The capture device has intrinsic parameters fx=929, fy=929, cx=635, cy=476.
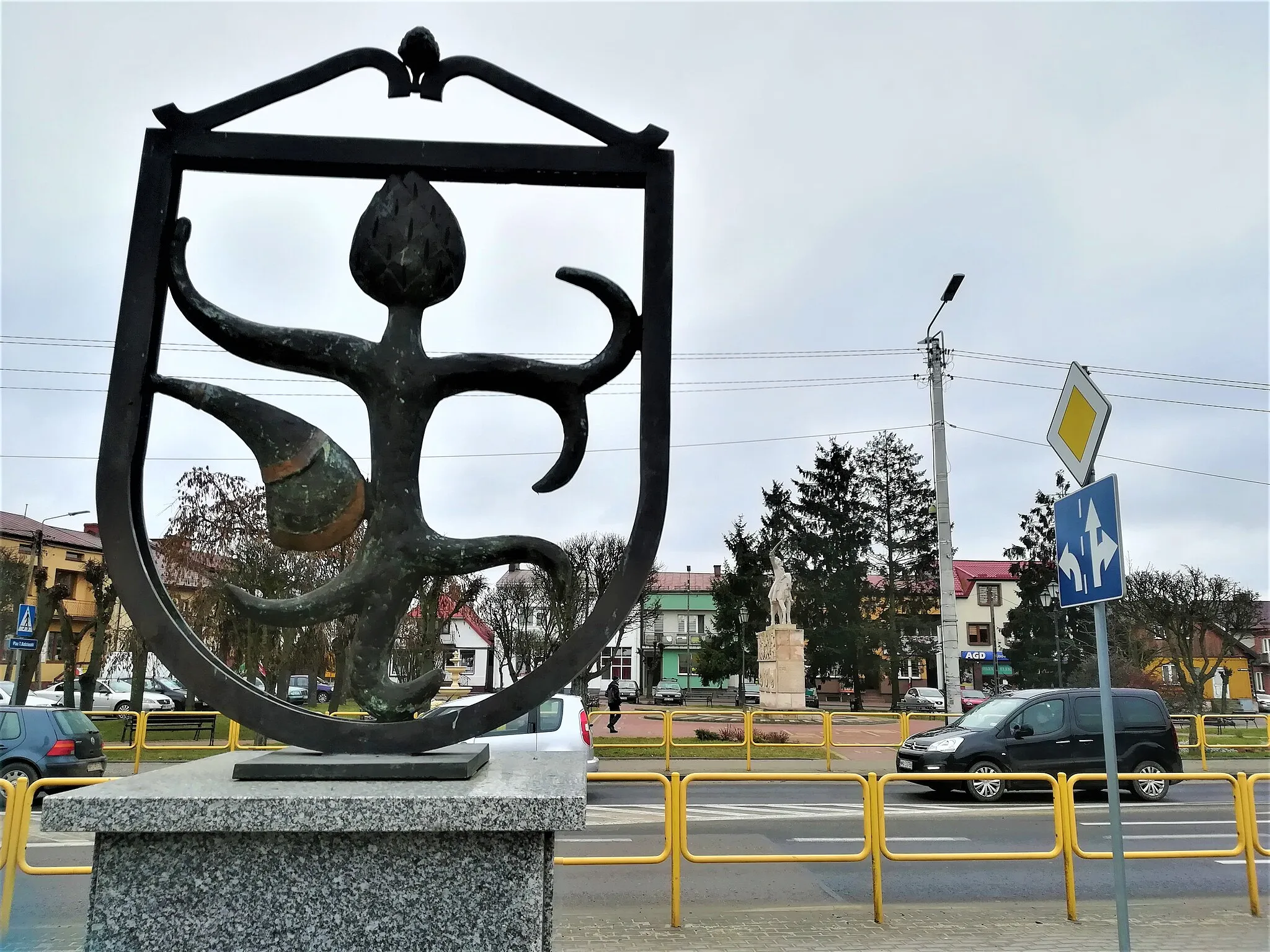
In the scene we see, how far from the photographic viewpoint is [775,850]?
999 cm

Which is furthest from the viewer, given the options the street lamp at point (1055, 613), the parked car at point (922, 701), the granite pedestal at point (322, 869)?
the parked car at point (922, 701)

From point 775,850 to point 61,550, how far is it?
189 ft

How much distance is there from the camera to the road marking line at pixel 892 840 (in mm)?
10438

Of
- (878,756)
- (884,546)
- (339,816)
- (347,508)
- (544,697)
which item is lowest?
(878,756)

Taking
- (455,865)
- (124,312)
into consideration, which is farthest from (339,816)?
(124,312)

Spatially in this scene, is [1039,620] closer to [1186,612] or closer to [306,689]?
[1186,612]

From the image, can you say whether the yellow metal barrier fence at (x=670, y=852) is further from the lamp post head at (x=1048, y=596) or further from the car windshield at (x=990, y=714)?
the lamp post head at (x=1048, y=596)

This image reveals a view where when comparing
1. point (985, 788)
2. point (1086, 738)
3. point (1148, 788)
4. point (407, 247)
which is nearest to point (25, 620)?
point (985, 788)

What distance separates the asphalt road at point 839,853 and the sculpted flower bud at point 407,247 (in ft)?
19.5

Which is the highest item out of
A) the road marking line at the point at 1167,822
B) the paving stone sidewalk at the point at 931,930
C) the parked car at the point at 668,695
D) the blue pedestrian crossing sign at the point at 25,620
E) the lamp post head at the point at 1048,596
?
the lamp post head at the point at 1048,596

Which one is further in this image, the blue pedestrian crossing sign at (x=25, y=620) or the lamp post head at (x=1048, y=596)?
the lamp post head at (x=1048, y=596)

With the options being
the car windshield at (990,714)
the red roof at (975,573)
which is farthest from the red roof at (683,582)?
the car windshield at (990,714)

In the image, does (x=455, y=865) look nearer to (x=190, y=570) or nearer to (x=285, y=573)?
(x=285, y=573)

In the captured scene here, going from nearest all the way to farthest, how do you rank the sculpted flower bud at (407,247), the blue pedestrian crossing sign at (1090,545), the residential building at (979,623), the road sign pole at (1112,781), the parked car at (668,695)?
the sculpted flower bud at (407,247) < the road sign pole at (1112,781) < the blue pedestrian crossing sign at (1090,545) < the parked car at (668,695) < the residential building at (979,623)
